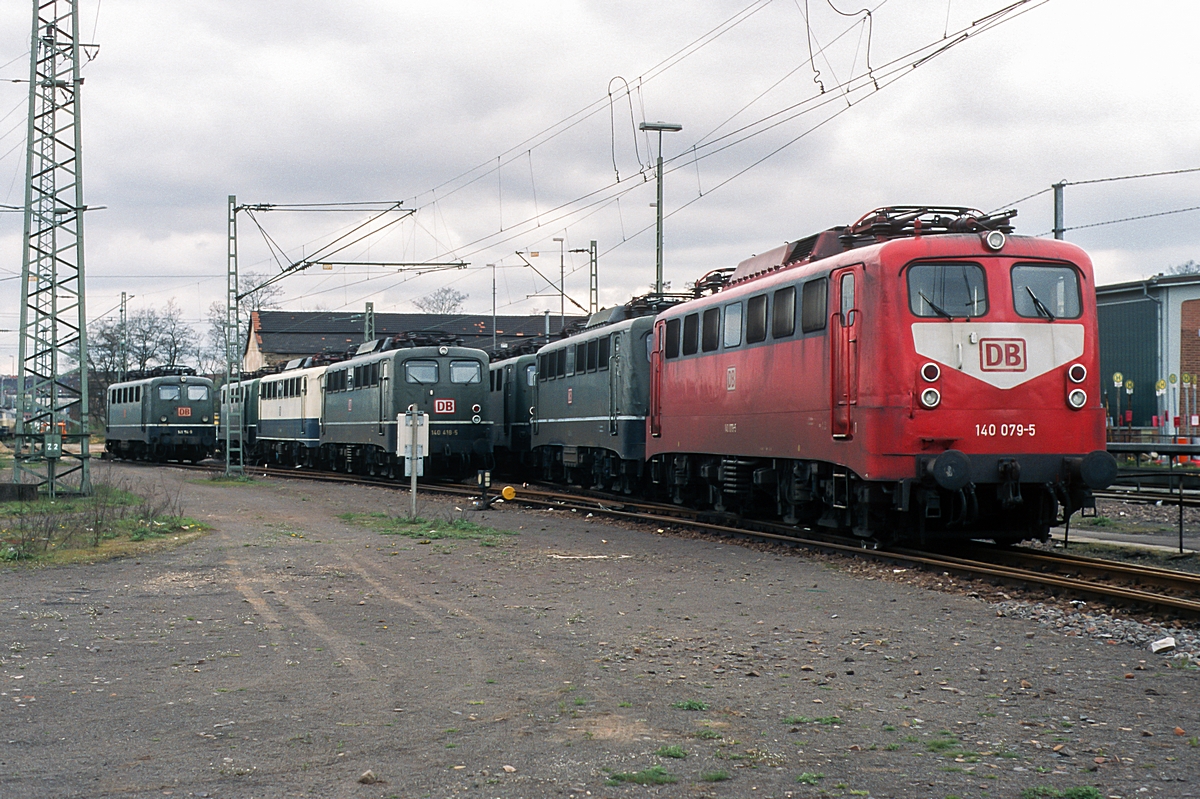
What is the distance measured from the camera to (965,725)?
6.40 meters

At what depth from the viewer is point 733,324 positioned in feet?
55.2

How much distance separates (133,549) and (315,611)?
5844 millimetres

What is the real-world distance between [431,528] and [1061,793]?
44.4ft

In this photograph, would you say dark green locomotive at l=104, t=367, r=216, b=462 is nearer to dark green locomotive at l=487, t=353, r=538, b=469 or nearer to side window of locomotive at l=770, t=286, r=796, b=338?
dark green locomotive at l=487, t=353, r=538, b=469

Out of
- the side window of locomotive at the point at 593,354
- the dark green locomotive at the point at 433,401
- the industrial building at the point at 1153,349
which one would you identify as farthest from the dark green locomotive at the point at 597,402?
the industrial building at the point at 1153,349

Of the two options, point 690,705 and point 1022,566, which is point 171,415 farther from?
point 690,705

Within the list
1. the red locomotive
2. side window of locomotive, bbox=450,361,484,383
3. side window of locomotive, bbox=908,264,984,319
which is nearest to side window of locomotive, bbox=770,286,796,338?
the red locomotive

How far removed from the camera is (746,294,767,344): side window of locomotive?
1573cm

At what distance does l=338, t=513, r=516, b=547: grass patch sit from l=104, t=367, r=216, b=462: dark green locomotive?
29384 mm

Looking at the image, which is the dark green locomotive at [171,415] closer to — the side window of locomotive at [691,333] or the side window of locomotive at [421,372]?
the side window of locomotive at [421,372]

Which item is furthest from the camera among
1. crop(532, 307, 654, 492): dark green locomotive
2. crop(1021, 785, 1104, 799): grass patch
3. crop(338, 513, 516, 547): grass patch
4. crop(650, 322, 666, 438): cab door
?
crop(532, 307, 654, 492): dark green locomotive

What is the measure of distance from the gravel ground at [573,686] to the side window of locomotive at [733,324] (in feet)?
14.6

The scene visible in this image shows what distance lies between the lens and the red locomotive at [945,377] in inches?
497

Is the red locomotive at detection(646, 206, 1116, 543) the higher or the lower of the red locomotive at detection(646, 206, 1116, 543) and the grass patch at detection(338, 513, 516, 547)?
the higher
